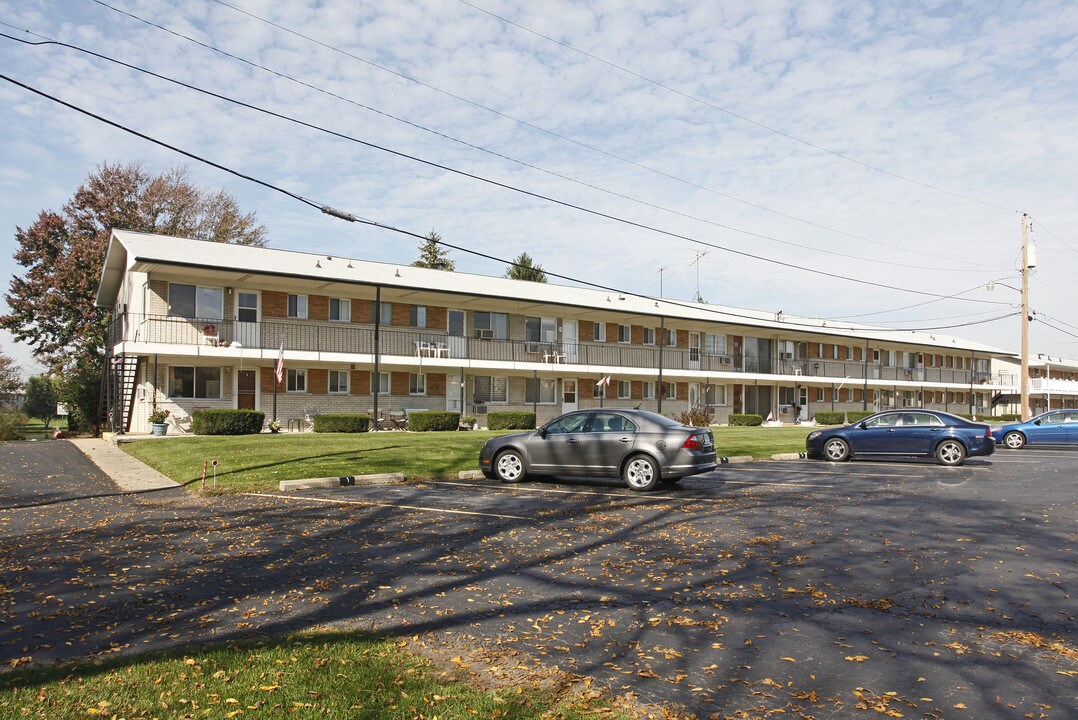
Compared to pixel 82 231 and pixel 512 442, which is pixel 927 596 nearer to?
pixel 512 442

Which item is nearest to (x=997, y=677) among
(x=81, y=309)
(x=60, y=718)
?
(x=60, y=718)

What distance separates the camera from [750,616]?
242 inches

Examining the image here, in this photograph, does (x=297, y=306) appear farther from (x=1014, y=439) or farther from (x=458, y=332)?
(x=1014, y=439)

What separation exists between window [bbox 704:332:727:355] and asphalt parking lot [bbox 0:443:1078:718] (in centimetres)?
3609

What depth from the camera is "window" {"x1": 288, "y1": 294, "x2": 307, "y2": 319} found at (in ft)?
107

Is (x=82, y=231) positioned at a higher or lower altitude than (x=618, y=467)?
higher

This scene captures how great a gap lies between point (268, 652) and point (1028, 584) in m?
6.77

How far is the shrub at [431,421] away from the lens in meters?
30.7

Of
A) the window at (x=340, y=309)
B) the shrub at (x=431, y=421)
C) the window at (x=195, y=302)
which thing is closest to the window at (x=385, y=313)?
the window at (x=340, y=309)

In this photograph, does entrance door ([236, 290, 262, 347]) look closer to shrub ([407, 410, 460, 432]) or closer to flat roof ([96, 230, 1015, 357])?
flat roof ([96, 230, 1015, 357])

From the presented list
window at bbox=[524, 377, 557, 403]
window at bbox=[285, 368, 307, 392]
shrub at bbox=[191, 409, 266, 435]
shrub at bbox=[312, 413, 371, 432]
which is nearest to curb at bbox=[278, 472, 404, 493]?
shrub at bbox=[191, 409, 266, 435]

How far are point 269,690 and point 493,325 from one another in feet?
114

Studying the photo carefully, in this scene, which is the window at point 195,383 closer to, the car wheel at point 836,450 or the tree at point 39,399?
the car wheel at point 836,450

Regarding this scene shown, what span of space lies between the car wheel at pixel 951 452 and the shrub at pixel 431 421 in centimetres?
1797
